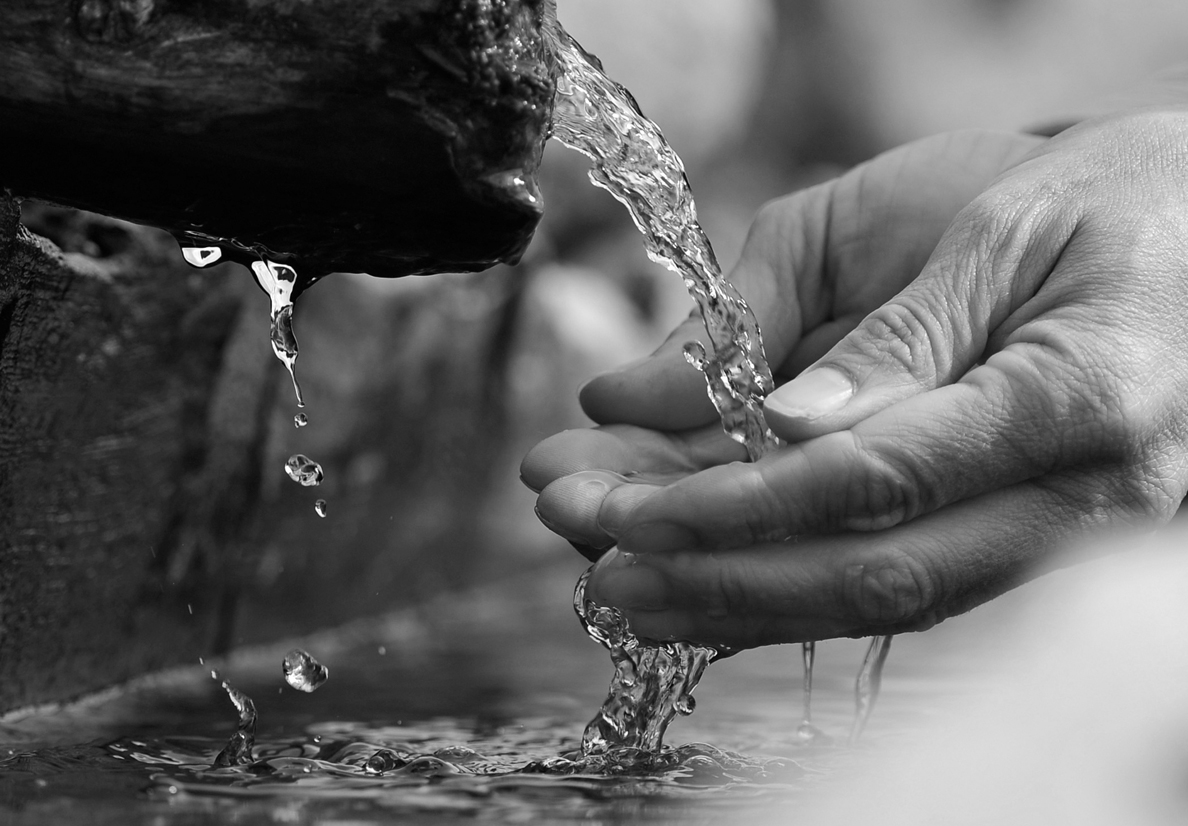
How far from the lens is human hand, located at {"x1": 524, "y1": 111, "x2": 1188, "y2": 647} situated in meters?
1.43

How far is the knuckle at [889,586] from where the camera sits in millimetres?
1450

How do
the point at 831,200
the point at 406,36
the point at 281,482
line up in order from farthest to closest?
the point at 281,482, the point at 831,200, the point at 406,36

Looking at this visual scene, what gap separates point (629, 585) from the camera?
1.53 metres

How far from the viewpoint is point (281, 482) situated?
2727 millimetres

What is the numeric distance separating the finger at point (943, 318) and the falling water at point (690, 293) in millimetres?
337

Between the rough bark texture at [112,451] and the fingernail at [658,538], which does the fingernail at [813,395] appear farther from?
the rough bark texture at [112,451]

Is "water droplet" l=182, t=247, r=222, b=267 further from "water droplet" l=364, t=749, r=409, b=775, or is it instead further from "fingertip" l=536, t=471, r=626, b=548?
"water droplet" l=364, t=749, r=409, b=775

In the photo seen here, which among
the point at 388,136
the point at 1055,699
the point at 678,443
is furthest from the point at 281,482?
the point at 1055,699

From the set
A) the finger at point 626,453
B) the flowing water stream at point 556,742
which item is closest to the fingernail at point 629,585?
the flowing water stream at point 556,742

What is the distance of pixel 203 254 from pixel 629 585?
656 millimetres

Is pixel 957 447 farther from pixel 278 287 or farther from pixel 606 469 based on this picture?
pixel 278 287

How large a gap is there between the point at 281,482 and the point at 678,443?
1029mm

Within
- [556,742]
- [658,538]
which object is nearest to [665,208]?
[658,538]

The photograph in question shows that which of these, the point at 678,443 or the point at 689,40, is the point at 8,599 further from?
the point at 689,40
